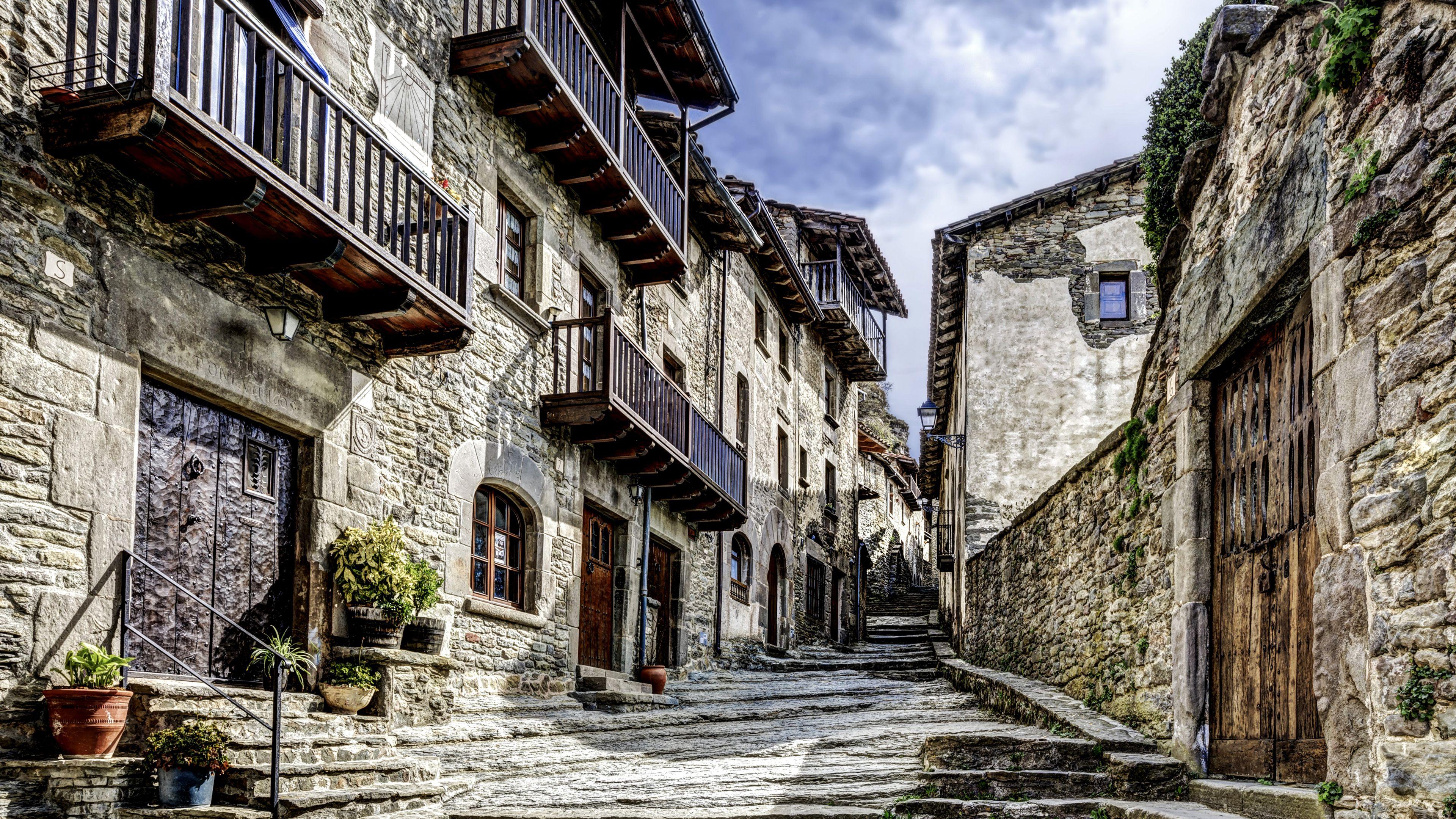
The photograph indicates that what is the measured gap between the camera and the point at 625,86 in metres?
14.1

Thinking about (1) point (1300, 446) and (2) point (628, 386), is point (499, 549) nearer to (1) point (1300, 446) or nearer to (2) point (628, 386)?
(2) point (628, 386)

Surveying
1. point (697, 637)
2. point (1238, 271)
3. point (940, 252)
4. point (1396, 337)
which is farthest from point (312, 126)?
point (940, 252)

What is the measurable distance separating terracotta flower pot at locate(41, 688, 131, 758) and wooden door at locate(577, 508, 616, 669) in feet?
21.2

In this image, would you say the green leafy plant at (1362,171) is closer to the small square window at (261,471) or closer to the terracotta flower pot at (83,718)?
the terracotta flower pot at (83,718)

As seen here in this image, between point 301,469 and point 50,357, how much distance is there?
89.3 inches

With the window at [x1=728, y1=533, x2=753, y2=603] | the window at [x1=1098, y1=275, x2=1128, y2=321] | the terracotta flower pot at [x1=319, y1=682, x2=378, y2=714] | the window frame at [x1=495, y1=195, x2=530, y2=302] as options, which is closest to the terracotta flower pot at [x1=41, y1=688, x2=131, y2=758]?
the terracotta flower pot at [x1=319, y1=682, x2=378, y2=714]

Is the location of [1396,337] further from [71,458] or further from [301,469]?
[301,469]

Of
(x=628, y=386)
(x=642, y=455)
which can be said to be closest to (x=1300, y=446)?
(x=628, y=386)

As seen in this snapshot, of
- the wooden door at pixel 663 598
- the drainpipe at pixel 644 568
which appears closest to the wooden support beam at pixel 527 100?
the drainpipe at pixel 644 568

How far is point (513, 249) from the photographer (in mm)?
11398

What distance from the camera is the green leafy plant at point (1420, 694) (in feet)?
12.7

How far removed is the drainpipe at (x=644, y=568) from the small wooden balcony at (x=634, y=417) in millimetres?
193

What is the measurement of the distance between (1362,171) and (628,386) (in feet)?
26.9

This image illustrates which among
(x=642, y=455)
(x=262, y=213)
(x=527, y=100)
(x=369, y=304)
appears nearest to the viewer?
(x=262, y=213)
